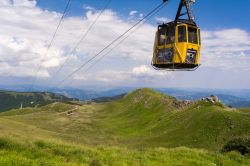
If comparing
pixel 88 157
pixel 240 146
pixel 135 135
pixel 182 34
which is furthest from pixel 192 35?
pixel 135 135

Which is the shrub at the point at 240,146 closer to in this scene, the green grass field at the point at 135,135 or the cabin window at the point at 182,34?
the green grass field at the point at 135,135

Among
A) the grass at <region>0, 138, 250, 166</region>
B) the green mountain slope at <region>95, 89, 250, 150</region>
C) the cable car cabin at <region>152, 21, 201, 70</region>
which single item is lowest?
the green mountain slope at <region>95, 89, 250, 150</region>

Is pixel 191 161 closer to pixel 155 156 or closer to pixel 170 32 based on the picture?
pixel 155 156

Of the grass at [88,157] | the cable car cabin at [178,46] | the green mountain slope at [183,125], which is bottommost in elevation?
the green mountain slope at [183,125]

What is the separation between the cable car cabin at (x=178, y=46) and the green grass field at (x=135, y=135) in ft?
24.8

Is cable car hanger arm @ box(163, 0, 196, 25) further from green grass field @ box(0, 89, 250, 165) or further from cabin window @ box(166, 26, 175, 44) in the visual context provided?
green grass field @ box(0, 89, 250, 165)

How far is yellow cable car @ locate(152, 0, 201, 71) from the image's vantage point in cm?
2964

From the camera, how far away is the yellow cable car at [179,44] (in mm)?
29641

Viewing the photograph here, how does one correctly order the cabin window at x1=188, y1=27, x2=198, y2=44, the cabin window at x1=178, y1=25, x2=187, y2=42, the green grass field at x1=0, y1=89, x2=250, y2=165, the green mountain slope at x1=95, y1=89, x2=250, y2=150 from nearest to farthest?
the green grass field at x1=0, y1=89, x2=250, y2=165 → the cabin window at x1=178, y1=25, x2=187, y2=42 → the cabin window at x1=188, y1=27, x2=198, y2=44 → the green mountain slope at x1=95, y1=89, x2=250, y2=150

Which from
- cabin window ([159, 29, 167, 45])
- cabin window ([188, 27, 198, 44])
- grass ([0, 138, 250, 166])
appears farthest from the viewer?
cabin window ([159, 29, 167, 45])

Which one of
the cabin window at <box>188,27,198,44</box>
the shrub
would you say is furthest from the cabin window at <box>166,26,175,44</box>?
the shrub

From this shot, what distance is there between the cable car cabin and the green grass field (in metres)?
7.55

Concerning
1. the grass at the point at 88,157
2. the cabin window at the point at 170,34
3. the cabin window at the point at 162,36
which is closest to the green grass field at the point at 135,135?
the grass at the point at 88,157

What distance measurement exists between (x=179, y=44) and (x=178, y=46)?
0.65 ft
